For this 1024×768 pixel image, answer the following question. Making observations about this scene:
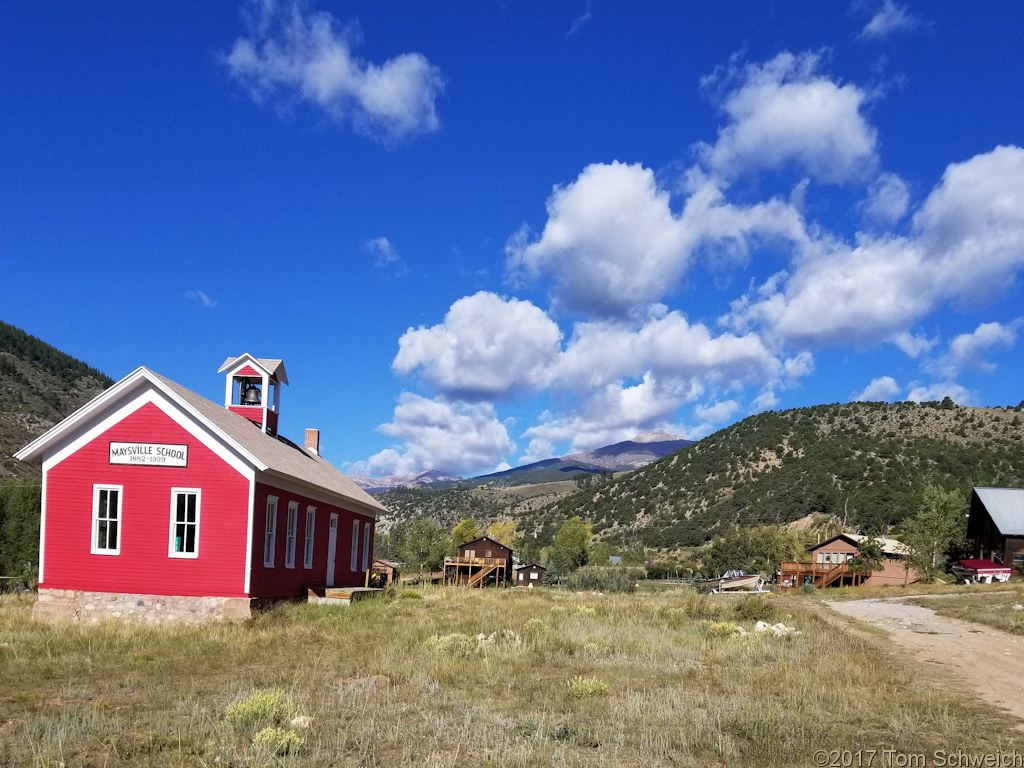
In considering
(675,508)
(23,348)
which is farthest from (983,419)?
(23,348)

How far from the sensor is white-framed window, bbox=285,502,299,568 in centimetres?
2452

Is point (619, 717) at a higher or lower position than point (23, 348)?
lower

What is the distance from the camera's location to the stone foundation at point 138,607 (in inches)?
824

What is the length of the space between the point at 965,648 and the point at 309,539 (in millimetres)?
18940

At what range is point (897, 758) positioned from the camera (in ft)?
26.8

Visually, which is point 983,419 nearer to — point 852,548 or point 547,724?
point 852,548

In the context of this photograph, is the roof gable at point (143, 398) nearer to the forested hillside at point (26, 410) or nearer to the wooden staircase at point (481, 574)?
the forested hillside at point (26, 410)

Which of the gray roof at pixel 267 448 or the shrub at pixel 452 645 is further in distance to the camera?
the gray roof at pixel 267 448

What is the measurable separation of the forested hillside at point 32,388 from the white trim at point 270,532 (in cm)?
6424

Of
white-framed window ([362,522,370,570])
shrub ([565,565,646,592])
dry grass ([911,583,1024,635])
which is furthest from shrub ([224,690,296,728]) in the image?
shrub ([565,565,646,592])

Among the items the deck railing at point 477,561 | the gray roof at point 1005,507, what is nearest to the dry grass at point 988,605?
the gray roof at point 1005,507

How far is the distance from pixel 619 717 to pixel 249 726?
442 centimetres

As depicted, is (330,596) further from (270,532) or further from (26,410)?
(26,410)

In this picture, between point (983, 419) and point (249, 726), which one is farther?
point (983, 419)
